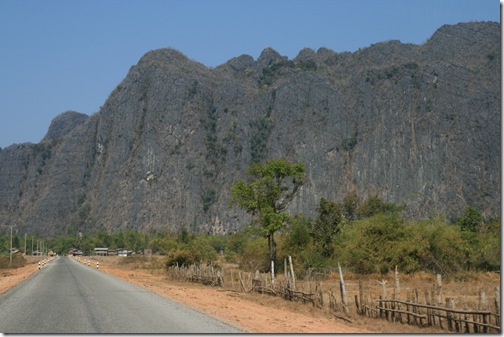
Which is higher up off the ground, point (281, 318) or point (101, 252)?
point (101, 252)

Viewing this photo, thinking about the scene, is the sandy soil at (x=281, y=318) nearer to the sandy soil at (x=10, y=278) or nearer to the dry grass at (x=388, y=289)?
the dry grass at (x=388, y=289)

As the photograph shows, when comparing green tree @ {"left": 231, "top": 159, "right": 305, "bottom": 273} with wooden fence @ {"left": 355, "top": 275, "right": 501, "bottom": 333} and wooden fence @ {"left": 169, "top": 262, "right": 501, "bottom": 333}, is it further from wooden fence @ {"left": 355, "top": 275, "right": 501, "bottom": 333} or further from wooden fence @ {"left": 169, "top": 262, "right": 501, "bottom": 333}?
wooden fence @ {"left": 355, "top": 275, "right": 501, "bottom": 333}

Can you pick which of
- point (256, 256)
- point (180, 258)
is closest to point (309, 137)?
point (180, 258)

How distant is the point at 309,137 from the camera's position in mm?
164375

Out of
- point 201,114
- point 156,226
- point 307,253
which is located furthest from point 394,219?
point 201,114

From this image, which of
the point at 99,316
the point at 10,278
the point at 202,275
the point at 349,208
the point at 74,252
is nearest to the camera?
the point at 99,316

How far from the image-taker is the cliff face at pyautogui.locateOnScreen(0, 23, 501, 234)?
139 meters

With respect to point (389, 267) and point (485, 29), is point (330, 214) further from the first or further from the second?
point (485, 29)

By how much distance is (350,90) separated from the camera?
545 feet

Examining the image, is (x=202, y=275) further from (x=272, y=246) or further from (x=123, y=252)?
(x=123, y=252)

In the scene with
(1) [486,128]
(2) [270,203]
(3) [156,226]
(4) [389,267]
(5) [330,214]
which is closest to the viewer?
(4) [389,267]

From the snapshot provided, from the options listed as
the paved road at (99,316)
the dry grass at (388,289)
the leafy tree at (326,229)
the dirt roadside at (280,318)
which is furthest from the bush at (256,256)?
the paved road at (99,316)

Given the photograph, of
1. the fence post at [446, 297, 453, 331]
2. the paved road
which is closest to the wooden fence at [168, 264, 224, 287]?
the paved road

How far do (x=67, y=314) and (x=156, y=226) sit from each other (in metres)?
146
